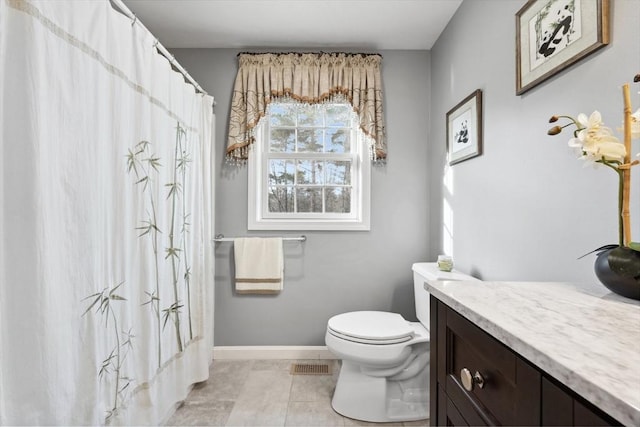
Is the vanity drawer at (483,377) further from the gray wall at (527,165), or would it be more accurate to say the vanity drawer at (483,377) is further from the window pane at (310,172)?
the window pane at (310,172)

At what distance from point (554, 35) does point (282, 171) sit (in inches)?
69.3

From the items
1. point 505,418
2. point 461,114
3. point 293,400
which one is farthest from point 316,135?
point 505,418

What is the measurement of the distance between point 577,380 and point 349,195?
2141 millimetres

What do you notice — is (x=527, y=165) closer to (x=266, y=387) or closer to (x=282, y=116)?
(x=282, y=116)

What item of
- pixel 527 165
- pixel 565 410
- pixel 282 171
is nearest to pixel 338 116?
pixel 282 171

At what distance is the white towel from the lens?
2.33 meters

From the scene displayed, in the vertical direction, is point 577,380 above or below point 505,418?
above

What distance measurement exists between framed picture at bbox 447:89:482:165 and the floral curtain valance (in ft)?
1.67

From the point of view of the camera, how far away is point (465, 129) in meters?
1.79

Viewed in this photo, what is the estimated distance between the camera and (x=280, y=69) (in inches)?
91.7

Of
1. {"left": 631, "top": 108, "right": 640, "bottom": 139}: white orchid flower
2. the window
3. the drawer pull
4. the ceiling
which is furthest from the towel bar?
{"left": 631, "top": 108, "right": 640, "bottom": 139}: white orchid flower

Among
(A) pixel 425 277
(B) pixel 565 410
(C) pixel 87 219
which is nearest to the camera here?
(B) pixel 565 410

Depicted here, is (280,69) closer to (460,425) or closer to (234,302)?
(234,302)

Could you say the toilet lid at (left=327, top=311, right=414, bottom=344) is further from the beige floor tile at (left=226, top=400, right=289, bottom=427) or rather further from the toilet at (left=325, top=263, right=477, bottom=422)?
the beige floor tile at (left=226, top=400, right=289, bottom=427)
